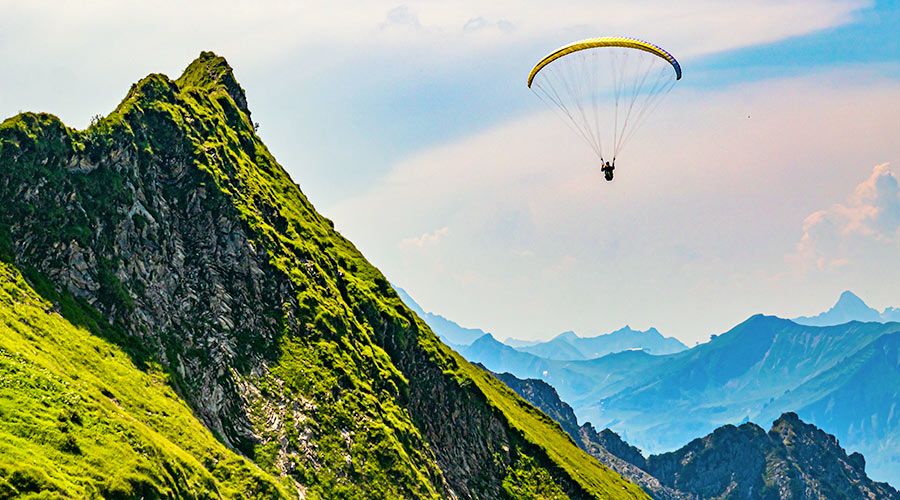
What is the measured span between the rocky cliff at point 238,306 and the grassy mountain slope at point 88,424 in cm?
364

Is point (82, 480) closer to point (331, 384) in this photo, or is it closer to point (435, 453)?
point (331, 384)

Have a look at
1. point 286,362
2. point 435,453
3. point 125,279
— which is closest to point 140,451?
point 125,279

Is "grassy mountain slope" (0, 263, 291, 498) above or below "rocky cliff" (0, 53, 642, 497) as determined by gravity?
below

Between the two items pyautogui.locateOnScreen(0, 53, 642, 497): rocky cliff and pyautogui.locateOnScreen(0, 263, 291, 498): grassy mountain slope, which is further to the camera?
pyautogui.locateOnScreen(0, 53, 642, 497): rocky cliff

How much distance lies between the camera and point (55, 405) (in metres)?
82.7

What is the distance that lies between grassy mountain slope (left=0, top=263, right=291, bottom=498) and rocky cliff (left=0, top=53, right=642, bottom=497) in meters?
3.64

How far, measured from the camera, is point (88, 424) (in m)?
84.1

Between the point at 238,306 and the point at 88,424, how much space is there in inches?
2317

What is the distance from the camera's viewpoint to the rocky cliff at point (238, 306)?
399ft

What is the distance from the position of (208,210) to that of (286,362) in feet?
99.3

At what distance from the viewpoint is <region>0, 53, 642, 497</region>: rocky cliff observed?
122 m

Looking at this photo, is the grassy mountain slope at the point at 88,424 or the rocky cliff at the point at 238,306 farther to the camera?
the rocky cliff at the point at 238,306

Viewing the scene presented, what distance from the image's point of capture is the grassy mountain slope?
73375 mm

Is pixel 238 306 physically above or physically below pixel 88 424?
above
